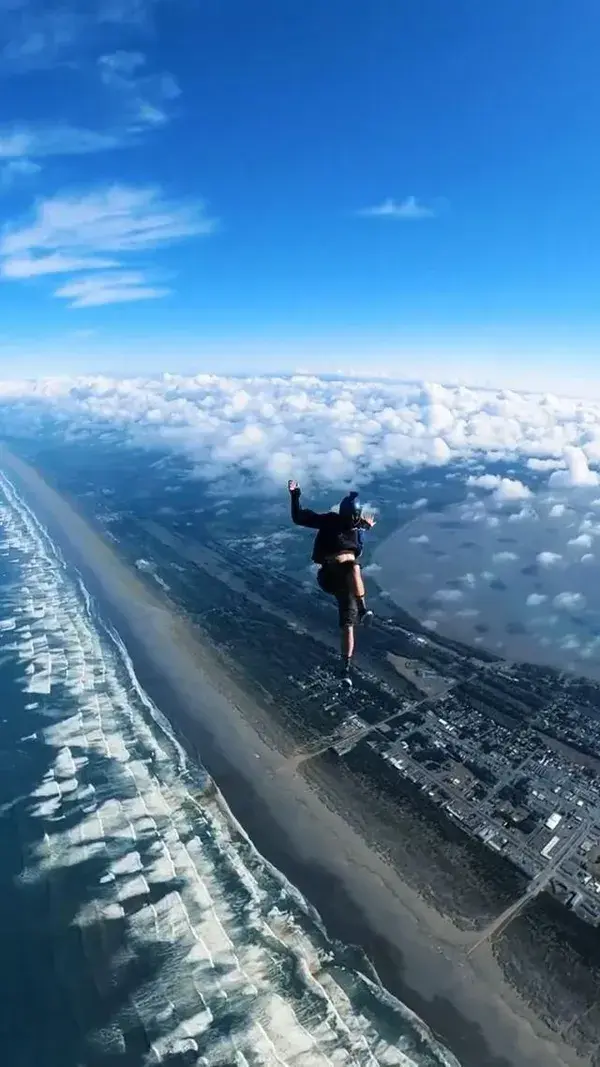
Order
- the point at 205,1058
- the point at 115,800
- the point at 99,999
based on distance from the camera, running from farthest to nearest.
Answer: the point at 115,800, the point at 99,999, the point at 205,1058

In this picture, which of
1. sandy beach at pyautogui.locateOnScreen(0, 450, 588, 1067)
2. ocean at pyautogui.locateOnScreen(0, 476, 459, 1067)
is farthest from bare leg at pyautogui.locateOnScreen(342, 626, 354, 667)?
sandy beach at pyautogui.locateOnScreen(0, 450, 588, 1067)

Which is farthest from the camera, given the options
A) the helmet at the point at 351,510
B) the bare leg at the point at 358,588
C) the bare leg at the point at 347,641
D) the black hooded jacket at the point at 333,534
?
the bare leg at the point at 347,641

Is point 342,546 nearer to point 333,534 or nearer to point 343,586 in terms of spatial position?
point 333,534

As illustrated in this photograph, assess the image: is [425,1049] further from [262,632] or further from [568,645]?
[568,645]

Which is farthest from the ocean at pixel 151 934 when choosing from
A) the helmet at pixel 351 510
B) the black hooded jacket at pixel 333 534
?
the helmet at pixel 351 510

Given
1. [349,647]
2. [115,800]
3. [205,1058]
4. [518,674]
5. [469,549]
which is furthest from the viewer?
[469,549]

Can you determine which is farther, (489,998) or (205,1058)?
(489,998)

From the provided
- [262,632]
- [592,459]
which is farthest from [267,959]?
[592,459]

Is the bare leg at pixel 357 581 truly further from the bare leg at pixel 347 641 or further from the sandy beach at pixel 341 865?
the sandy beach at pixel 341 865

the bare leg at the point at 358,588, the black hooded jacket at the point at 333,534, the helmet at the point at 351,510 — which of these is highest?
the helmet at the point at 351,510
